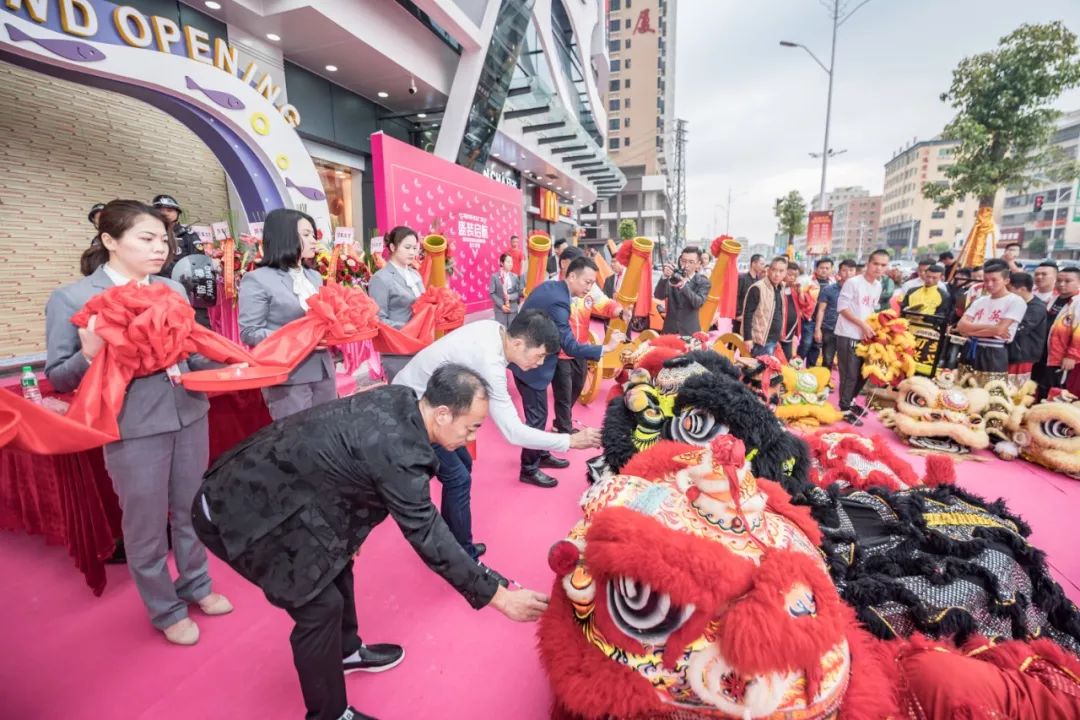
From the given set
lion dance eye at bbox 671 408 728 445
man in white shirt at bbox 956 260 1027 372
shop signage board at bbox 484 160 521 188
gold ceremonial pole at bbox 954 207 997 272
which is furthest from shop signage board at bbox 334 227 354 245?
shop signage board at bbox 484 160 521 188

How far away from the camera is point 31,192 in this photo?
4.39 metres

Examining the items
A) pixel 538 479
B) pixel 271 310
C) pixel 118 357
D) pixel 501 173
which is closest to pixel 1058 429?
pixel 538 479

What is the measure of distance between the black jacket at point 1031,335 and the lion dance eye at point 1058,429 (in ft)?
3.32

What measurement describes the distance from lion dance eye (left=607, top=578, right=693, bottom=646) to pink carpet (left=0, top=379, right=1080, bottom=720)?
70 cm

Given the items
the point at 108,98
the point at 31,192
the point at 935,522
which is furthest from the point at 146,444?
the point at 108,98

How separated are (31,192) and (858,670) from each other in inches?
269

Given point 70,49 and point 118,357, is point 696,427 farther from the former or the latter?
point 70,49

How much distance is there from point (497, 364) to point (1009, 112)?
10.7m

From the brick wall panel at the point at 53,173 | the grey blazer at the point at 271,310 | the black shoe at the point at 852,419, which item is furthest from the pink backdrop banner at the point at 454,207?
the black shoe at the point at 852,419

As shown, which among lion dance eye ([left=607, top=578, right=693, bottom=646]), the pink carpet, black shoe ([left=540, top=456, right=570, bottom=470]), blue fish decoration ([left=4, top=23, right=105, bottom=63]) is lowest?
the pink carpet

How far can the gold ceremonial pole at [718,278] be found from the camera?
13.6ft

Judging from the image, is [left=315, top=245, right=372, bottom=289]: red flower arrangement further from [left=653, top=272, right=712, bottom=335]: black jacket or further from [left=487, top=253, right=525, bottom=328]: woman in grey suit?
[left=653, top=272, right=712, bottom=335]: black jacket

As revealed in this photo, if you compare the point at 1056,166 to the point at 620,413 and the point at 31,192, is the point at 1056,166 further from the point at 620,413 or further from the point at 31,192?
the point at 31,192

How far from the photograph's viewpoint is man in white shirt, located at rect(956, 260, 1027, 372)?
3.53 metres
